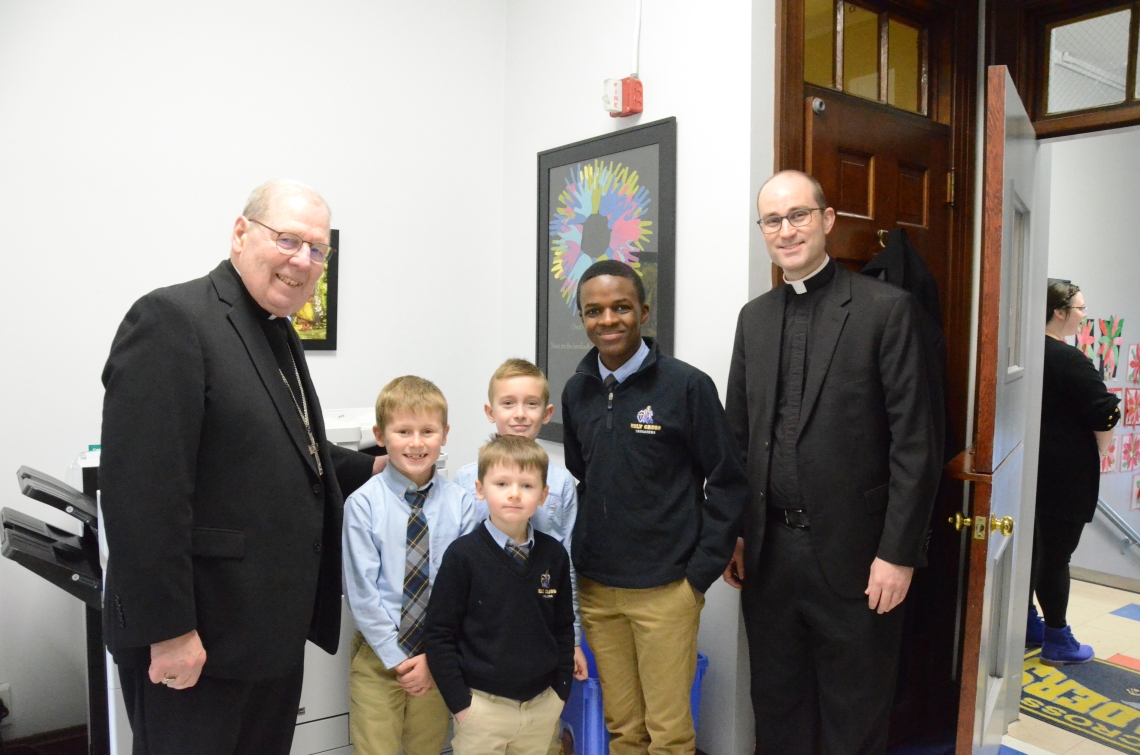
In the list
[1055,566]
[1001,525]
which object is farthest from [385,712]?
[1055,566]

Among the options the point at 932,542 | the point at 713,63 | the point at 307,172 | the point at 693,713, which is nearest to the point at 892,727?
the point at 932,542

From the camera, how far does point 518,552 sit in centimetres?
180

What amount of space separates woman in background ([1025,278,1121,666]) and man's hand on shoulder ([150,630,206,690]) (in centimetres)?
346

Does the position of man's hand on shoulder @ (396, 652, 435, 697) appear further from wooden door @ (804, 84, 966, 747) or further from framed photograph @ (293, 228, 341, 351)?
wooden door @ (804, 84, 966, 747)

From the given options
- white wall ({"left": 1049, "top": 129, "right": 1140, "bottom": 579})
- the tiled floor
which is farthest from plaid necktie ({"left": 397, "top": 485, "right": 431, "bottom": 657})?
white wall ({"left": 1049, "top": 129, "right": 1140, "bottom": 579})

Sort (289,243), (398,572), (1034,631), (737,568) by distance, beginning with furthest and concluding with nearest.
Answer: (1034,631) < (737,568) < (398,572) < (289,243)

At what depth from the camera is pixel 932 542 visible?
2.54 meters

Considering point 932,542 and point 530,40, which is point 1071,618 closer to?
point 932,542

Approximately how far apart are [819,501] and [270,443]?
1.25 meters

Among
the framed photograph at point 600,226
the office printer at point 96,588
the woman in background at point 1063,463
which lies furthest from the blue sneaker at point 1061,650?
the office printer at point 96,588

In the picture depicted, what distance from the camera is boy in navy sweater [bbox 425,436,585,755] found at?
5.69 feet

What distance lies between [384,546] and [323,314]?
1341mm

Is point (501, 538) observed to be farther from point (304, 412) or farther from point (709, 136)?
point (709, 136)

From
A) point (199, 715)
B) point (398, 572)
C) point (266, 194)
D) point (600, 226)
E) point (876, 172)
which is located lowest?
point (199, 715)
